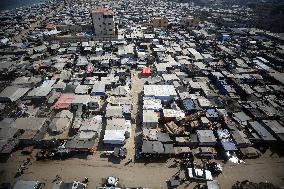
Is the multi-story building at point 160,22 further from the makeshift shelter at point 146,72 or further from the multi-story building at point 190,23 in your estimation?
the makeshift shelter at point 146,72

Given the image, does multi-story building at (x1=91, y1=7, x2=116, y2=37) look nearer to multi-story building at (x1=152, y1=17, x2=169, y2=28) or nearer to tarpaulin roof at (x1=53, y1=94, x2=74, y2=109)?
multi-story building at (x1=152, y1=17, x2=169, y2=28)

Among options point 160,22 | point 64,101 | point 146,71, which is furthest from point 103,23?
point 64,101

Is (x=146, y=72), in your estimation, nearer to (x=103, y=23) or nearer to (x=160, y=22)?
(x=103, y=23)

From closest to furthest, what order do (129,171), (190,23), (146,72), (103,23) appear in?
(129,171) → (146,72) → (103,23) → (190,23)

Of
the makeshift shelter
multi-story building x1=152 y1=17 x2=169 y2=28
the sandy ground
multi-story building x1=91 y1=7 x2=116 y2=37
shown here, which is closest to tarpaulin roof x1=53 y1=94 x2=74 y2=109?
the sandy ground

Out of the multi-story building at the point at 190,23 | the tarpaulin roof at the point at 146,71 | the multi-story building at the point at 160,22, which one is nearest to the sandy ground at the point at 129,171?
the tarpaulin roof at the point at 146,71

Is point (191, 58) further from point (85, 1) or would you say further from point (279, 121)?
point (85, 1)

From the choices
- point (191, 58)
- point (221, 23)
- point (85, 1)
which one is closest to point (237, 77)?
point (191, 58)
